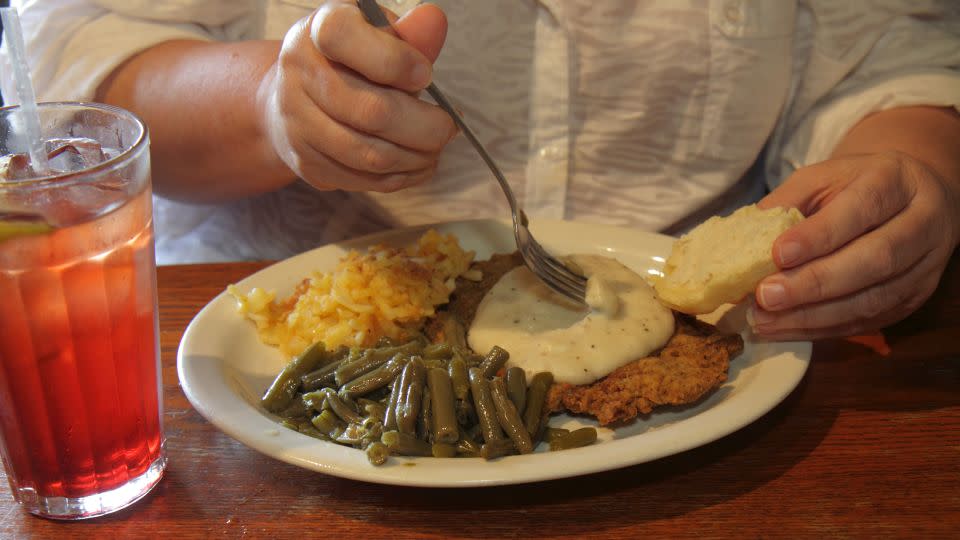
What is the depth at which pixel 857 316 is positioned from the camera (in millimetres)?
1829

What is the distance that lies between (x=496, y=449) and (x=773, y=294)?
0.60 m

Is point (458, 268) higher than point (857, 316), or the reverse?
point (857, 316)

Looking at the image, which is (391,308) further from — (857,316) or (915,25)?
(915,25)

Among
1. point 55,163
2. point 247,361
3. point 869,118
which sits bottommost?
point 247,361

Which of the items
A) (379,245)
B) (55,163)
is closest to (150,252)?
(55,163)

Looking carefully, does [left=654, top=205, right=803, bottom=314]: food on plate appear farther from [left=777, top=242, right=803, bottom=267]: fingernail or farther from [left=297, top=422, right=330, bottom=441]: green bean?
[left=297, top=422, right=330, bottom=441]: green bean

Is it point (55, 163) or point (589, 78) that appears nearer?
point (55, 163)

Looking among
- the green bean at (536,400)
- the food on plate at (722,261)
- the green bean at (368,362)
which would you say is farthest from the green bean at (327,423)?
the food on plate at (722,261)

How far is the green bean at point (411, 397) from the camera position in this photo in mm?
1566

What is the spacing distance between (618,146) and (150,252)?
4.71 feet

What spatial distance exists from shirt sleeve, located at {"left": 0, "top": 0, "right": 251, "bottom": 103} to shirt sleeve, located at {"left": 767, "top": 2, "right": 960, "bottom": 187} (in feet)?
5.47

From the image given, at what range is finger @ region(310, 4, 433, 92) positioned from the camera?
5.11 ft

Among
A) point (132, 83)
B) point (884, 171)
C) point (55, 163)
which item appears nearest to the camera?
point (55, 163)

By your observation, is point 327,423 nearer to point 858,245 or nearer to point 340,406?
point 340,406
